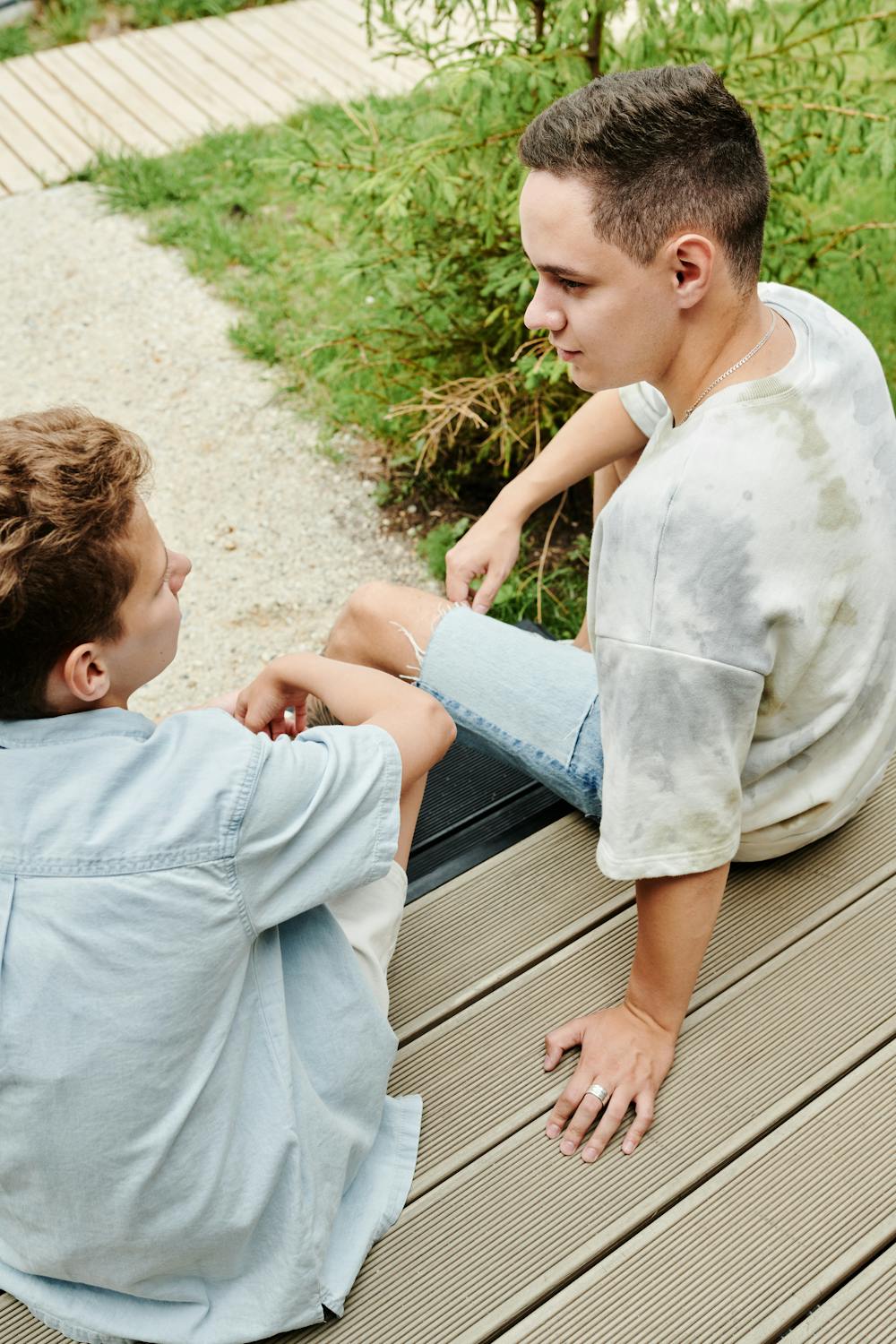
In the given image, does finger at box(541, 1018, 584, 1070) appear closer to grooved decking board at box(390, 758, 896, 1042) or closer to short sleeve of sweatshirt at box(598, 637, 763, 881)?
grooved decking board at box(390, 758, 896, 1042)

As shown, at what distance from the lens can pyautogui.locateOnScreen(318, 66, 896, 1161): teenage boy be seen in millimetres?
1479

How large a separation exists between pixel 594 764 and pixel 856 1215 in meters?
0.75

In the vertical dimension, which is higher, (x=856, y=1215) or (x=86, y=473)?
(x=86, y=473)

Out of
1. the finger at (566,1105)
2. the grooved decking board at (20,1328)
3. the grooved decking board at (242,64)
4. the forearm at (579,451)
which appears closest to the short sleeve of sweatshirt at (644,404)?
→ the forearm at (579,451)

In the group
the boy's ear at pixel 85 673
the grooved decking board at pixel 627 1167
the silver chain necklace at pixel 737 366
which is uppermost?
the silver chain necklace at pixel 737 366

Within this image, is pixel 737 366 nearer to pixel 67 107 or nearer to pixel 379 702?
pixel 379 702

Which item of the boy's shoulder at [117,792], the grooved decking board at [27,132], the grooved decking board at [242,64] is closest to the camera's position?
the boy's shoulder at [117,792]

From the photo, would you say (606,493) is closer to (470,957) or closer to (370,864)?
(470,957)

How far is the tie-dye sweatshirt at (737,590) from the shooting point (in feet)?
4.82

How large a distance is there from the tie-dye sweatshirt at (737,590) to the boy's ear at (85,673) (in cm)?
65

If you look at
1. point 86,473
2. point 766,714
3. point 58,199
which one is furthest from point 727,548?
point 58,199

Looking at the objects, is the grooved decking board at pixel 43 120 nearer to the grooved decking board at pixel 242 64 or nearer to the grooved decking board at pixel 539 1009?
the grooved decking board at pixel 242 64

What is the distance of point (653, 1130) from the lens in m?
1.71

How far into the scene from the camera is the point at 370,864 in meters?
1.48
